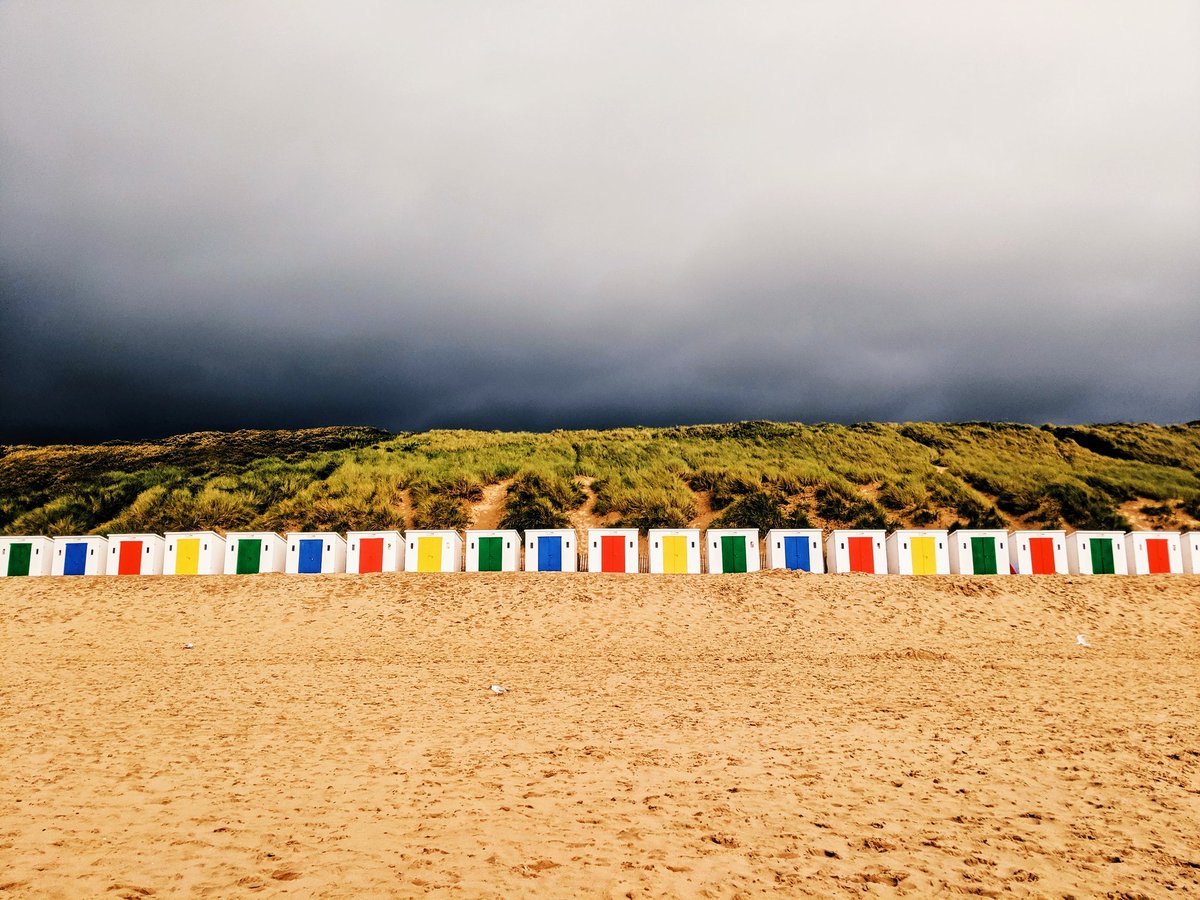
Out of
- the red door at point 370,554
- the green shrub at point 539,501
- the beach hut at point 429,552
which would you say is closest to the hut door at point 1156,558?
the green shrub at point 539,501

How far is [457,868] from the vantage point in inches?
219

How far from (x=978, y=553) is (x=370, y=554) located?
1727cm

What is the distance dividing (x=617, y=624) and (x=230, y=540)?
467 inches

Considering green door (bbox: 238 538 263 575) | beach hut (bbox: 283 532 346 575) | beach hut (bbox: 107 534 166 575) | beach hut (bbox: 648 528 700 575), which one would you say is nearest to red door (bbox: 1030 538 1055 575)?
beach hut (bbox: 648 528 700 575)

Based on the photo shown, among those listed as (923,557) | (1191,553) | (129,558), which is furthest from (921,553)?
(129,558)

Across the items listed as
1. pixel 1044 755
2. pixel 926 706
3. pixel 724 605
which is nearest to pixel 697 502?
pixel 724 605

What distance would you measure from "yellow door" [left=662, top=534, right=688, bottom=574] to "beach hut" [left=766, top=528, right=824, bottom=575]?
2.48m

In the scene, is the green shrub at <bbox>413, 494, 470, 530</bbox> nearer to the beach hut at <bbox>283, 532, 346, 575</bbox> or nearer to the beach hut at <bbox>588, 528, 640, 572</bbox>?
the beach hut at <bbox>283, 532, 346, 575</bbox>

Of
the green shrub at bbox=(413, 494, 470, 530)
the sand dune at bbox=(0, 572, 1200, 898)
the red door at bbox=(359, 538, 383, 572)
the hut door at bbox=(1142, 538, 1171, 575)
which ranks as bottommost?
the sand dune at bbox=(0, 572, 1200, 898)

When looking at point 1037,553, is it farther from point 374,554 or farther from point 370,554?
point 370,554

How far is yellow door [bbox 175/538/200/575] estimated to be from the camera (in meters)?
21.2

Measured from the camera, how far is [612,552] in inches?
838

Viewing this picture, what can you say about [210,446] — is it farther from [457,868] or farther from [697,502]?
[457,868]

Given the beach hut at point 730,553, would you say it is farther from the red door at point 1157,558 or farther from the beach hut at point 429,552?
the red door at point 1157,558
